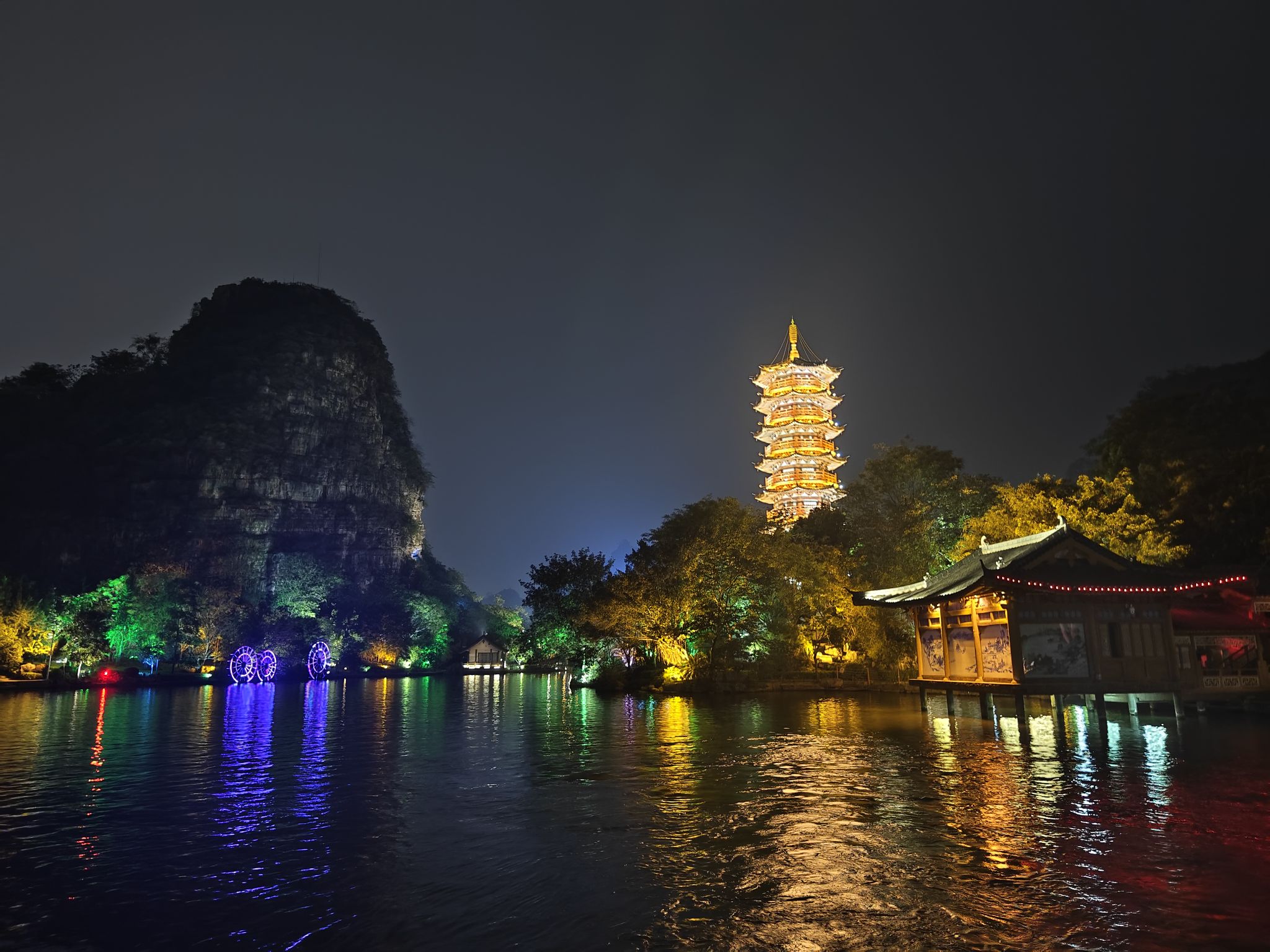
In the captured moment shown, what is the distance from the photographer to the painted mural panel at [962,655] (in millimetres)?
21578

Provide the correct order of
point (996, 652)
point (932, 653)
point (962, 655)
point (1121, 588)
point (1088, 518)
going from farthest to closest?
point (1088, 518)
point (932, 653)
point (962, 655)
point (996, 652)
point (1121, 588)

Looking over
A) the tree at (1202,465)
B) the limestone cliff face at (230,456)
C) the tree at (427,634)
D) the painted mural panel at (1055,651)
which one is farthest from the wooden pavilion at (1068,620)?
the limestone cliff face at (230,456)

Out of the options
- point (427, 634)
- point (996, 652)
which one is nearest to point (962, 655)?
point (996, 652)

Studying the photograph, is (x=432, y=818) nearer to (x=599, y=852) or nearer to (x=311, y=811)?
(x=311, y=811)

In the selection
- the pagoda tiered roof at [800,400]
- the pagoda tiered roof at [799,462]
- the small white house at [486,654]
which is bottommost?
the small white house at [486,654]

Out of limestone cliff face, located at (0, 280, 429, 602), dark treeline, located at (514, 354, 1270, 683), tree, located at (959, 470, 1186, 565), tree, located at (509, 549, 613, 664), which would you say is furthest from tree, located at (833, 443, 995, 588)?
limestone cliff face, located at (0, 280, 429, 602)

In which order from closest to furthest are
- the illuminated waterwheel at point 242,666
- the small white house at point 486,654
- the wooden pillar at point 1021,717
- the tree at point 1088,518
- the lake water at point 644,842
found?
the lake water at point 644,842 → the wooden pillar at point 1021,717 → the tree at point 1088,518 → the illuminated waterwheel at point 242,666 → the small white house at point 486,654

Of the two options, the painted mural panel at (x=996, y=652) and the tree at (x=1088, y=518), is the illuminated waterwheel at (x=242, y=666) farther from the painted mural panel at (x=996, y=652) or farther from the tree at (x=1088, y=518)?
the painted mural panel at (x=996, y=652)

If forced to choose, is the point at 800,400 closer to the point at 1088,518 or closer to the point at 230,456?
the point at 1088,518

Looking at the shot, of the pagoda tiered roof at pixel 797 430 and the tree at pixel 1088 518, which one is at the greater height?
the pagoda tiered roof at pixel 797 430

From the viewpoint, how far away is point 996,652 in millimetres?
20156

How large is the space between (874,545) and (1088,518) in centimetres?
1561

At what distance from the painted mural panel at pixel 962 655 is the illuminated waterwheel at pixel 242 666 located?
48037mm

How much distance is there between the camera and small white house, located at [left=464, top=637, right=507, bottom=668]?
81062 mm
